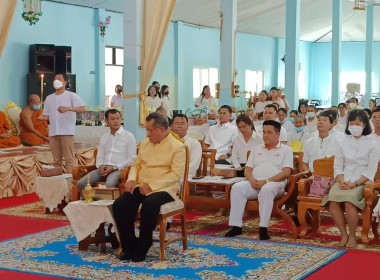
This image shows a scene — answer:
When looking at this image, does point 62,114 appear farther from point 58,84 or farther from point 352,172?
point 352,172

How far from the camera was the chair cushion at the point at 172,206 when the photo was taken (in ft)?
20.1

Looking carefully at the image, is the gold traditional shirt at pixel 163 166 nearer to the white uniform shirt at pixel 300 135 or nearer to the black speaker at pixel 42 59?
the white uniform shirt at pixel 300 135

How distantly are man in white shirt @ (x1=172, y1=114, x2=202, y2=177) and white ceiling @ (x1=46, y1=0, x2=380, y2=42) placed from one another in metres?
9.32

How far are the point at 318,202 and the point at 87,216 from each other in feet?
7.67

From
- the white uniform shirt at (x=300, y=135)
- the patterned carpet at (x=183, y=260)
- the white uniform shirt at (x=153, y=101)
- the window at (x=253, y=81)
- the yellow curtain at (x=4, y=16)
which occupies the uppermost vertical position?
the yellow curtain at (x=4, y=16)

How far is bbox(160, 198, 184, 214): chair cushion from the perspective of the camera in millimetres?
6127

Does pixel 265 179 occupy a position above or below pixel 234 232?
above

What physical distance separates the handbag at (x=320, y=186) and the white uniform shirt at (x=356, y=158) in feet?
0.70

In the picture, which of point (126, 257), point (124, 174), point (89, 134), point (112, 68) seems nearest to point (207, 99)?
point (112, 68)

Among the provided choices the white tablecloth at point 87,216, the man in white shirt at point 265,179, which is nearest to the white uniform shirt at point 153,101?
the man in white shirt at point 265,179

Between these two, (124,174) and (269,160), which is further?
(124,174)

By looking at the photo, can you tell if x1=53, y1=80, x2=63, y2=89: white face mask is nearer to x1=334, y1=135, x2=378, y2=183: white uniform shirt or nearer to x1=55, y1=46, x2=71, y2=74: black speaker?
x1=334, y1=135, x2=378, y2=183: white uniform shirt

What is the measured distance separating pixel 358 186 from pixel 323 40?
2586 cm

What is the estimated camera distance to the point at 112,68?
63.0ft
